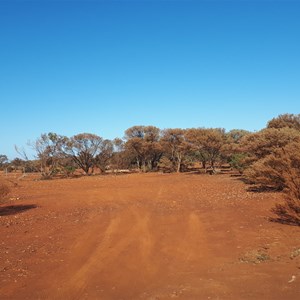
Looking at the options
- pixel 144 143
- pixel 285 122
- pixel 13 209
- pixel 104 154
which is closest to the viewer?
pixel 13 209

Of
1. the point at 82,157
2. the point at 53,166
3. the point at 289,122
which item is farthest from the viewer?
the point at 82,157

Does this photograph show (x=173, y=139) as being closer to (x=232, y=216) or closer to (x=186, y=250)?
(x=232, y=216)

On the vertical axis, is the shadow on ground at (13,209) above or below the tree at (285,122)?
below

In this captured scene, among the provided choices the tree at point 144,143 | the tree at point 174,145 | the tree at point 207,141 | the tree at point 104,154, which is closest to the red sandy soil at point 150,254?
the tree at point 207,141

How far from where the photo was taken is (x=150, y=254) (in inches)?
299

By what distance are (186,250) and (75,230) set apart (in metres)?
3.85

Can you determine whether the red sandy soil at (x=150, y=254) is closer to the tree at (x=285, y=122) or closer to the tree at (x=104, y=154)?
the tree at (x=285, y=122)

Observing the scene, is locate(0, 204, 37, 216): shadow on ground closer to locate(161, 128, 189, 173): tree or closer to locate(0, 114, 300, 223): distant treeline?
locate(0, 114, 300, 223): distant treeline

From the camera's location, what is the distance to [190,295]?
5176 mm

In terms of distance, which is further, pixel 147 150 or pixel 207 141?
pixel 147 150

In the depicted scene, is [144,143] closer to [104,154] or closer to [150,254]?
[104,154]

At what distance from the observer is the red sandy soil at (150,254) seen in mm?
5527

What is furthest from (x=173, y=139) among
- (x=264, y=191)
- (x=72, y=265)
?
(x=72, y=265)

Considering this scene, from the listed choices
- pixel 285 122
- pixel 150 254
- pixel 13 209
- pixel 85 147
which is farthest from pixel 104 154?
pixel 150 254
